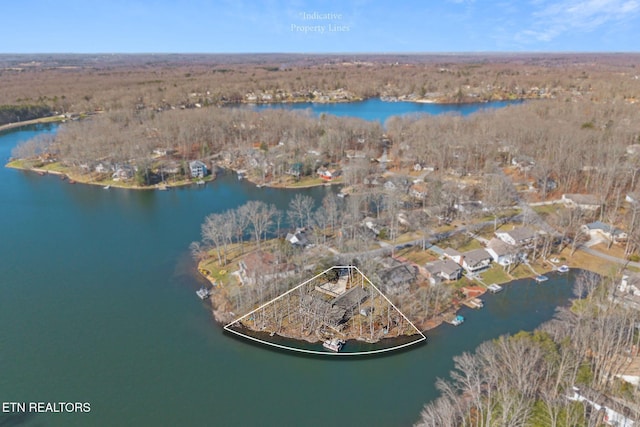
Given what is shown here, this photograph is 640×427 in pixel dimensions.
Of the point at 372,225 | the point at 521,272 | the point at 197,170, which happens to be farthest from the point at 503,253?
the point at 197,170

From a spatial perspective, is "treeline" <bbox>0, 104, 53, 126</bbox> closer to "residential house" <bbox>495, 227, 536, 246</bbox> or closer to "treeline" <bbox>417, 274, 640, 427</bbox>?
"residential house" <bbox>495, 227, 536, 246</bbox>

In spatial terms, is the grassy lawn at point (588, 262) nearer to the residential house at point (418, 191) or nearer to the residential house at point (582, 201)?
the residential house at point (582, 201)

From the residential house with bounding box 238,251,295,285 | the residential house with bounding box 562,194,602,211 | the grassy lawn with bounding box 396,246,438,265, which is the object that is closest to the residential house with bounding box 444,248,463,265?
the grassy lawn with bounding box 396,246,438,265

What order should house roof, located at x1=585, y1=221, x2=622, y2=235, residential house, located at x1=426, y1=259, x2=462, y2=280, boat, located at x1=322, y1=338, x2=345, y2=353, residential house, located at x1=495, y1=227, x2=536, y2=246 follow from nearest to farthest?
boat, located at x1=322, y1=338, x2=345, y2=353, residential house, located at x1=426, y1=259, x2=462, y2=280, residential house, located at x1=495, y1=227, x2=536, y2=246, house roof, located at x1=585, y1=221, x2=622, y2=235

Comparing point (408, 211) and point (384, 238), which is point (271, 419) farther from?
point (408, 211)

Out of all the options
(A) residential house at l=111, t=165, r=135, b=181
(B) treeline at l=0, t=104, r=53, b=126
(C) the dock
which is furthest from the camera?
(B) treeline at l=0, t=104, r=53, b=126

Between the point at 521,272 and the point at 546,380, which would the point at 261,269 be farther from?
the point at 521,272

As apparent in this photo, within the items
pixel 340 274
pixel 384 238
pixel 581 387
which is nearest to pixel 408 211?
pixel 384 238

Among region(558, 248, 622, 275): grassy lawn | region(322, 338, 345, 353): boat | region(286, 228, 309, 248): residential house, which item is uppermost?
region(286, 228, 309, 248): residential house
